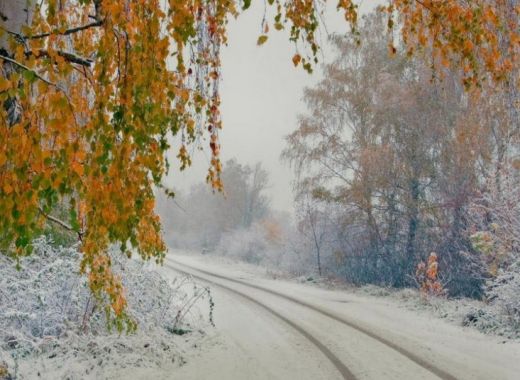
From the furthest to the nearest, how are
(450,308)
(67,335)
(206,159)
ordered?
(450,308) → (67,335) → (206,159)

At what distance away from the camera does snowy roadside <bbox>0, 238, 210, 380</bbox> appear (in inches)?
244

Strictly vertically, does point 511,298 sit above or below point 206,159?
below

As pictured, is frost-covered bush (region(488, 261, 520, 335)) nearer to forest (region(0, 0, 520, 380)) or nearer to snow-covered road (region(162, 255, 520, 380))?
forest (region(0, 0, 520, 380))

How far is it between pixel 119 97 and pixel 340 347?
20.2ft

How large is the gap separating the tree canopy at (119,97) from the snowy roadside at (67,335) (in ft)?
7.67

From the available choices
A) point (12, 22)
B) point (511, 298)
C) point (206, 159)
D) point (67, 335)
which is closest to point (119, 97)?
point (12, 22)

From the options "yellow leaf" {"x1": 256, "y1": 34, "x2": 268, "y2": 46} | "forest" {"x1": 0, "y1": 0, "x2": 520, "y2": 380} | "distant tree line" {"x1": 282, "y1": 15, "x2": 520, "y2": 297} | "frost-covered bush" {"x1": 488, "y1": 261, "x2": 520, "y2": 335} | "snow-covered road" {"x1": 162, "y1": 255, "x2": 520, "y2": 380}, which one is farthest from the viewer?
"distant tree line" {"x1": 282, "y1": 15, "x2": 520, "y2": 297}

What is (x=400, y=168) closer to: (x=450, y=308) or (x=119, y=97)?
(x=450, y=308)

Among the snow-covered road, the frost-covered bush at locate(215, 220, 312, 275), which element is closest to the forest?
the snow-covered road

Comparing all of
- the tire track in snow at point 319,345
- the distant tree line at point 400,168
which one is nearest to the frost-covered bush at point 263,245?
the distant tree line at point 400,168

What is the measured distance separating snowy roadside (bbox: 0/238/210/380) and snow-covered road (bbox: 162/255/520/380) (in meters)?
0.56

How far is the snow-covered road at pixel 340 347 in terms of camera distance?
21.3 ft

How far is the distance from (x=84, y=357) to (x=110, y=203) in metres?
4.28

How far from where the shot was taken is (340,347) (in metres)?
7.70
